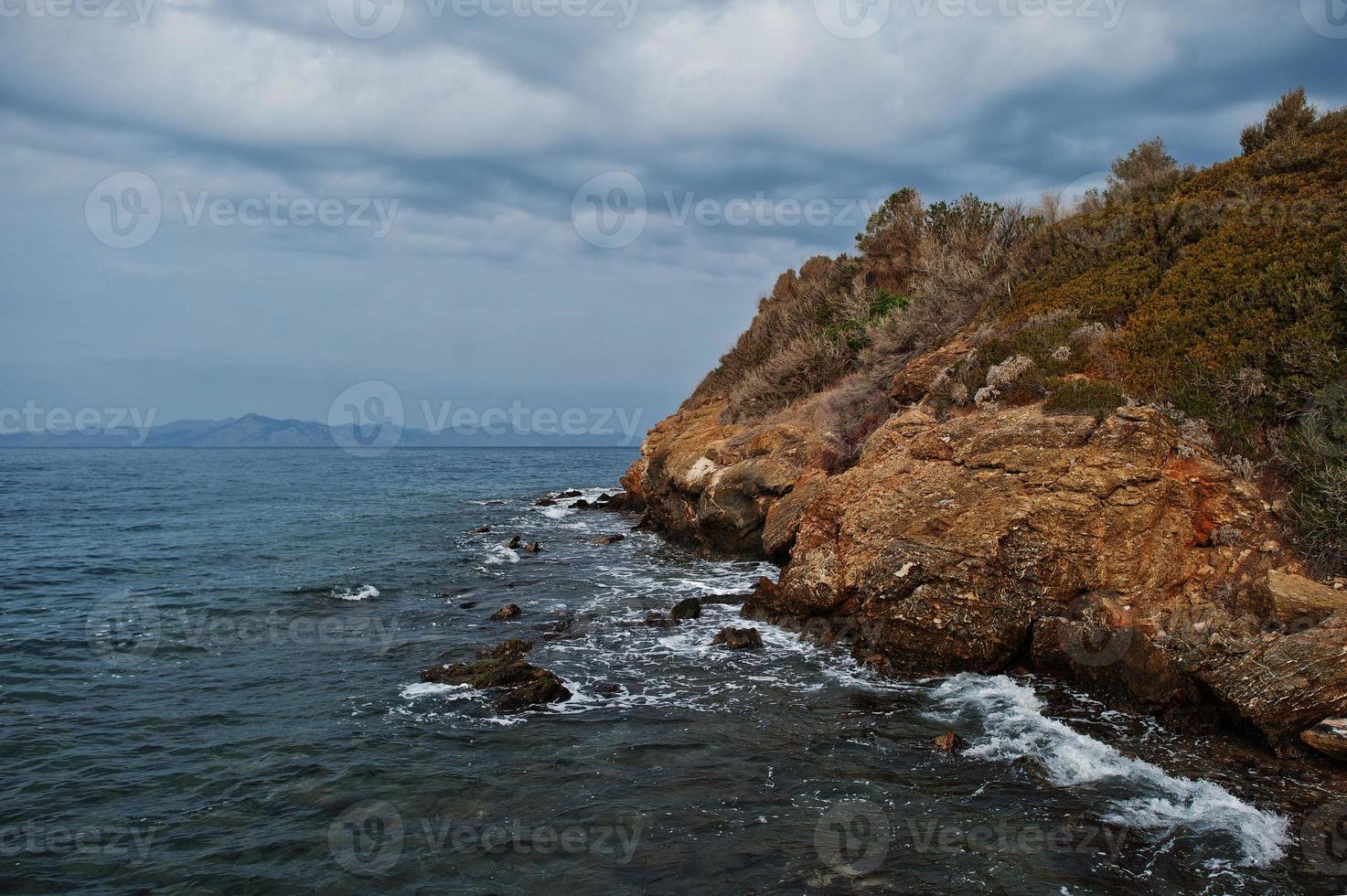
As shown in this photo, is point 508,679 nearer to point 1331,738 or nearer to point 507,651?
point 507,651

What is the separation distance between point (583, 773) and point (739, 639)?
5.29 meters

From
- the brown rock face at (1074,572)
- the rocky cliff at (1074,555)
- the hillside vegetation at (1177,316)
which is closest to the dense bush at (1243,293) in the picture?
the hillside vegetation at (1177,316)

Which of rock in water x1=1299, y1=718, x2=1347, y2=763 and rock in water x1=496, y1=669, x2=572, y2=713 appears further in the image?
rock in water x1=496, y1=669, x2=572, y2=713

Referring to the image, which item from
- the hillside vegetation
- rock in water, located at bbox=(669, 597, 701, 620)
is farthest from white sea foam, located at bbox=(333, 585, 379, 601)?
the hillside vegetation

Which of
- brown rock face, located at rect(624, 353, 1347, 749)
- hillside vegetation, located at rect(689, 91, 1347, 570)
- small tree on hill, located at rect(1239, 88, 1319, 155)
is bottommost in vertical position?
brown rock face, located at rect(624, 353, 1347, 749)

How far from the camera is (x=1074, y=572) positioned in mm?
11680

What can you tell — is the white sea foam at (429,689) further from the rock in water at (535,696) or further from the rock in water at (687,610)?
the rock in water at (687,610)

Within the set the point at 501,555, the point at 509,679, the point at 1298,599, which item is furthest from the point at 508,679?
the point at 501,555

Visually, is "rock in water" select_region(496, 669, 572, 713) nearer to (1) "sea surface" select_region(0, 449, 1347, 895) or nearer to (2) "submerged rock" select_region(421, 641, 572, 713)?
(2) "submerged rock" select_region(421, 641, 572, 713)

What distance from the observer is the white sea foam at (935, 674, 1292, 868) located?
7.42m

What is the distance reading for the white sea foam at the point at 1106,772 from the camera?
742 centimetres

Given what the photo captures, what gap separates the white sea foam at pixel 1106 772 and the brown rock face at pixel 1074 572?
3.83ft

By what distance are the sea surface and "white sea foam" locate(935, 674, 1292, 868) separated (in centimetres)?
4

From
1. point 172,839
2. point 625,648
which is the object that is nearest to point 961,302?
point 625,648
